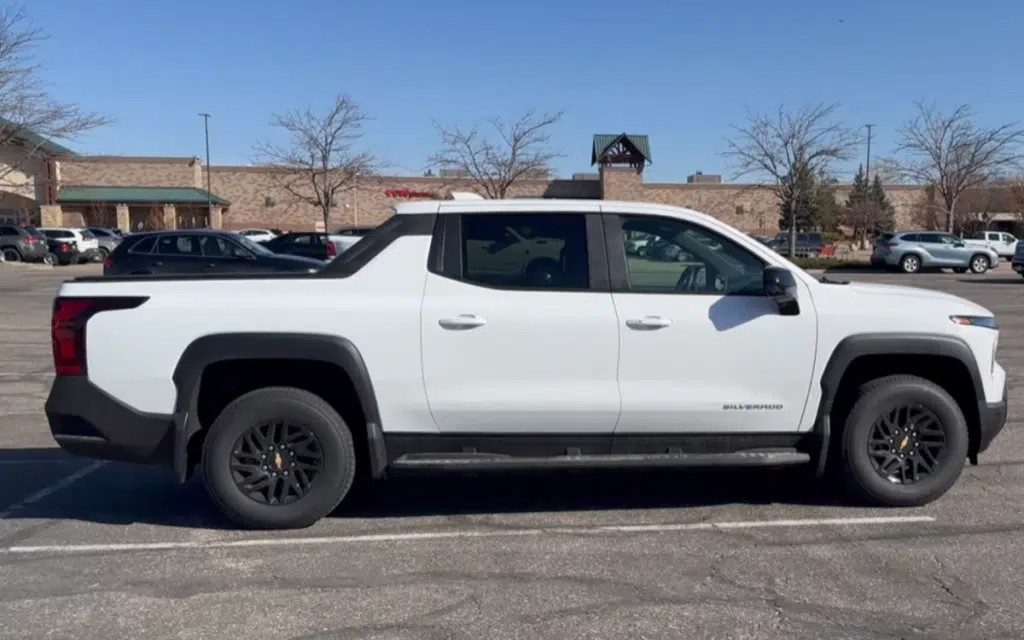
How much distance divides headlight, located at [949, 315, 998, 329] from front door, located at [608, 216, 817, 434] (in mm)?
894

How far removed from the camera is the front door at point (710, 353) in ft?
16.7

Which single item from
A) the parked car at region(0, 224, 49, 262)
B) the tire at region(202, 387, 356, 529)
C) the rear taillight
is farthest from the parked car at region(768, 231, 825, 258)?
the rear taillight

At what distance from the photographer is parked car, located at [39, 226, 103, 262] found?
127ft

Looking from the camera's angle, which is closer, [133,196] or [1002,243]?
[1002,243]

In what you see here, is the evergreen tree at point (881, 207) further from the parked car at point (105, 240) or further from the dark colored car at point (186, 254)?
the dark colored car at point (186, 254)

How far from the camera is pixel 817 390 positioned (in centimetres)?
522

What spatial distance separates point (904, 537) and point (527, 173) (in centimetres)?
3819

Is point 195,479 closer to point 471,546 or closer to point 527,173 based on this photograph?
point 471,546

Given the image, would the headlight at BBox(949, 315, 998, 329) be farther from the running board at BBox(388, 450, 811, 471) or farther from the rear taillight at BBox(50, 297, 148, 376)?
the rear taillight at BBox(50, 297, 148, 376)

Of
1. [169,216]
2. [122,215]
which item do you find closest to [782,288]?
[169,216]

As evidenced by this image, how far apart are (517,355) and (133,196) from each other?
57649 mm

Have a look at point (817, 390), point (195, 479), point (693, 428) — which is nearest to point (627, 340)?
point (693, 428)

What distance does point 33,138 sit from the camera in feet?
116

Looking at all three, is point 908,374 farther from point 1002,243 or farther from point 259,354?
point 1002,243
